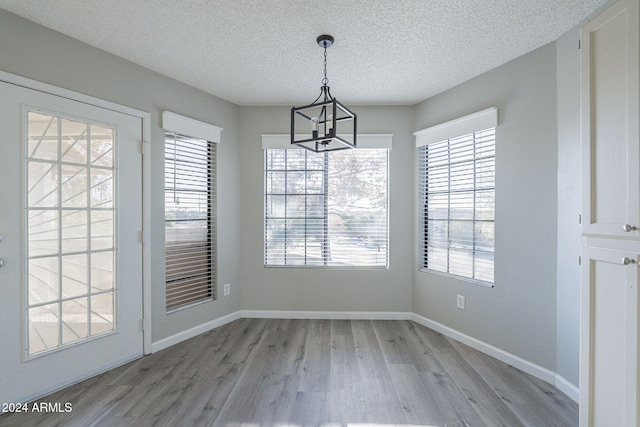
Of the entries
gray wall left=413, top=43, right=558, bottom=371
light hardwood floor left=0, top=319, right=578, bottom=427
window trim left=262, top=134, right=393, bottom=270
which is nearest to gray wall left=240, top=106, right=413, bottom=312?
window trim left=262, top=134, right=393, bottom=270

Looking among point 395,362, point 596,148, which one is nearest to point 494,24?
point 596,148

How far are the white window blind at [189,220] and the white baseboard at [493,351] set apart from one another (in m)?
2.50

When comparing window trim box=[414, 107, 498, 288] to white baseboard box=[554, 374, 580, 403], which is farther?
window trim box=[414, 107, 498, 288]

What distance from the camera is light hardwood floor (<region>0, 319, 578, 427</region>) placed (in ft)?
6.37

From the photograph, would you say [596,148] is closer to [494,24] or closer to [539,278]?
[494,24]

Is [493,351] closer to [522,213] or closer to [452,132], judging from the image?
[522,213]

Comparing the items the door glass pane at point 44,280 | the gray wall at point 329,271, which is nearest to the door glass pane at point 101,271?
the door glass pane at point 44,280

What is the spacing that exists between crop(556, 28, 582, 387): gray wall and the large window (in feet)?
5.77

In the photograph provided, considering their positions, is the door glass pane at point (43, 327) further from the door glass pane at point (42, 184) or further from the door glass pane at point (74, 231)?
the door glass pane at point (42, 184)

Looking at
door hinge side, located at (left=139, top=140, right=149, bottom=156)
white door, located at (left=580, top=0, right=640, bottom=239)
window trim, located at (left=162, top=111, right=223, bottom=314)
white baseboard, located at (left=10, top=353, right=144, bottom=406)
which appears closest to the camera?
white door, located at (left=580, top=0, right=640, bottom=239)

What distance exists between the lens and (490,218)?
9.58ft

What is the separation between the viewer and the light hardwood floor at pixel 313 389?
194cm

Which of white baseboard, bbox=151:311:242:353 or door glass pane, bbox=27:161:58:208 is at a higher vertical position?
door glass pane, bbox=27:161:58:208

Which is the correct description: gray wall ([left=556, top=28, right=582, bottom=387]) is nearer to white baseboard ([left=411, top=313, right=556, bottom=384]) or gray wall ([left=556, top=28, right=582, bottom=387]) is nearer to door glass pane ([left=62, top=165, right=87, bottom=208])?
white baseboard ([left=411, top=313, right=556, bottom=384])
